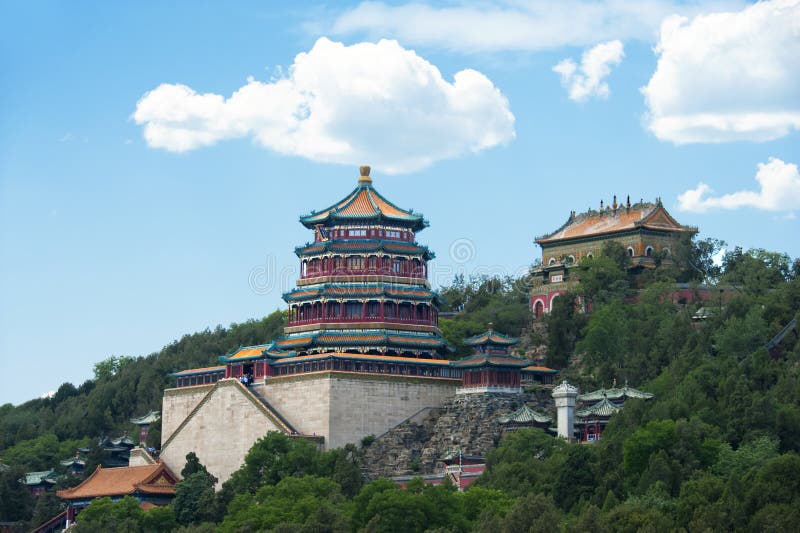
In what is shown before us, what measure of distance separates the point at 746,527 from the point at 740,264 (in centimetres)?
4792

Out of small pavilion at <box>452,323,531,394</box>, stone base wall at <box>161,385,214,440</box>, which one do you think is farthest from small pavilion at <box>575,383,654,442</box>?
stone base wall at <box>161,385,214,440</box>

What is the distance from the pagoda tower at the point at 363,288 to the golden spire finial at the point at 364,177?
30.5 inches

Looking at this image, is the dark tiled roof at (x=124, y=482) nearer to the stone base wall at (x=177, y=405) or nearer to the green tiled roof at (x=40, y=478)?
the stone base wall at (x=177, y=405)

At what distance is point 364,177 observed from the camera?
387 ft

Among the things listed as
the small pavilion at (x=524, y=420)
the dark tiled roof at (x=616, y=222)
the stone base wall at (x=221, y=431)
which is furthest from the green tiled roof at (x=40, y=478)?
the dark tiled roof at (x=616, y=222)

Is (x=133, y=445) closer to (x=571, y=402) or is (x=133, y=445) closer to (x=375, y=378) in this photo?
(x=375, y=378)

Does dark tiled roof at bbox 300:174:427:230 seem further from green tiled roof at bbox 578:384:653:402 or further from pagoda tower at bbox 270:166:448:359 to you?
green tiled roof at bbox 578:384:653:402

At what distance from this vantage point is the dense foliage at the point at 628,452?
8150 centimetres

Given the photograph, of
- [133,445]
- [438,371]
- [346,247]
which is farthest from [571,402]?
[133,445]

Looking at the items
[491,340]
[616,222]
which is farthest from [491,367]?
[616,222]

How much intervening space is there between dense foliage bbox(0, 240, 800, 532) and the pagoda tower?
570 cm

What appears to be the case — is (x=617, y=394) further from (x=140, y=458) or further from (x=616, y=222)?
(x=140, y=458)

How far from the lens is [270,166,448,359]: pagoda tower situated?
4370 inches

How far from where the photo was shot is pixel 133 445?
12419 cm
